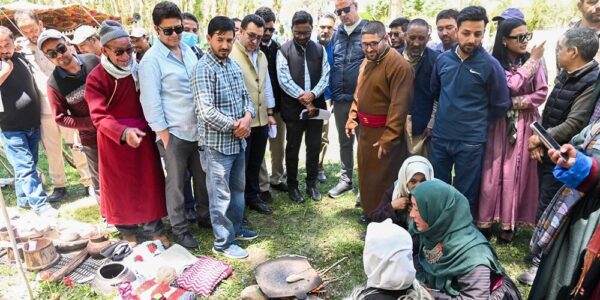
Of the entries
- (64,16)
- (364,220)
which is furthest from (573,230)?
(64,16)

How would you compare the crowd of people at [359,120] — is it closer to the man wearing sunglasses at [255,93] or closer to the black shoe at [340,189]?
the man wearing sunglasses at [255,93]

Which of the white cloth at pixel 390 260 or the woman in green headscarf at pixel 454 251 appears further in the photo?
the woman in green headscarf at pixel 454 251

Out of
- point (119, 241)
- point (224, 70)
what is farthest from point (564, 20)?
point (119, 241)

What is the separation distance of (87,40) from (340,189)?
336 centimetres

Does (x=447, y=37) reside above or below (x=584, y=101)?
above

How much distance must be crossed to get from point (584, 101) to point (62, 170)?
18.3 feet

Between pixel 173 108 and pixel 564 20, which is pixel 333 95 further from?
pixel 564 20

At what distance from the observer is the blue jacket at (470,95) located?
10.9ft

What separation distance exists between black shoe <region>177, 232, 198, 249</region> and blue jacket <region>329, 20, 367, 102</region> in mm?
2325

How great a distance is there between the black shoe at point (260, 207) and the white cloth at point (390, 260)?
8.95 feet

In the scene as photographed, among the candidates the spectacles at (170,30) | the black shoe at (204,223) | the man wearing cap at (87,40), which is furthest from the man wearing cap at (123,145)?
the man wearing cap at (87,40)

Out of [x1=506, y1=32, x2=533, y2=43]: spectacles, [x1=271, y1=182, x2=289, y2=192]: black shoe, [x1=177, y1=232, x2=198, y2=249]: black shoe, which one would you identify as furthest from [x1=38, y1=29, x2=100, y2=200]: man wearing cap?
[x1=506, y1=32, x2=533, y2=43]: spectacles

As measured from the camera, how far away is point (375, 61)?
3807mm

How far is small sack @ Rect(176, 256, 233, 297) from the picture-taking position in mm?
3174
